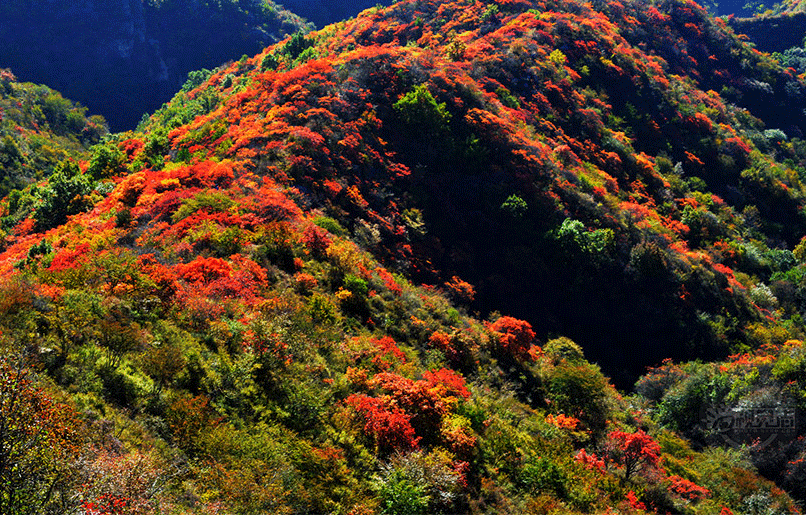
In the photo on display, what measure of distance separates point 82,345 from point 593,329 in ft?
106

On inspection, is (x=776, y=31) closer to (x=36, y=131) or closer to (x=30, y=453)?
(x=30, y=453)

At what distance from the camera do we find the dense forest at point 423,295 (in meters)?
13.6

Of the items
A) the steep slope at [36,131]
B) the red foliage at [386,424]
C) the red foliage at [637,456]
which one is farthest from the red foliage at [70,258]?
the steep slope at [36,131]

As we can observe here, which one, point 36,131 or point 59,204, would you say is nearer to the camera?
point 59,204

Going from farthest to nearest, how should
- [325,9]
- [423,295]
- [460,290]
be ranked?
[325,9] → [460,290] → [423,295]

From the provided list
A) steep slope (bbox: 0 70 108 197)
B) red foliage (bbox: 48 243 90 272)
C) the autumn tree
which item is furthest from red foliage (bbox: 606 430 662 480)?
steep slope (bbox: 0 70 108 197)

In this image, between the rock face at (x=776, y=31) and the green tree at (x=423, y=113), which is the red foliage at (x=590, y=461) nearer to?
the green tree at (x=423, y=113)

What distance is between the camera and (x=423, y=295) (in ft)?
99.8

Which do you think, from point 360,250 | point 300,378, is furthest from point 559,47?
point 300,378

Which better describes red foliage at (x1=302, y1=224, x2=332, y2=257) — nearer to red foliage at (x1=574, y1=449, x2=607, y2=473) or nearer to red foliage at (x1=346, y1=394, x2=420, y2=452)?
red foliage at (x1=346, y1=394, x2=420, y2=452)

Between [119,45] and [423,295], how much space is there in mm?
123938

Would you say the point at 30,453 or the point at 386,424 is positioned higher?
the point at 386,424

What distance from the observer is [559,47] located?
59125 mm

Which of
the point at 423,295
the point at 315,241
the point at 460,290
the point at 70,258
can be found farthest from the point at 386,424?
the point at 70,258
